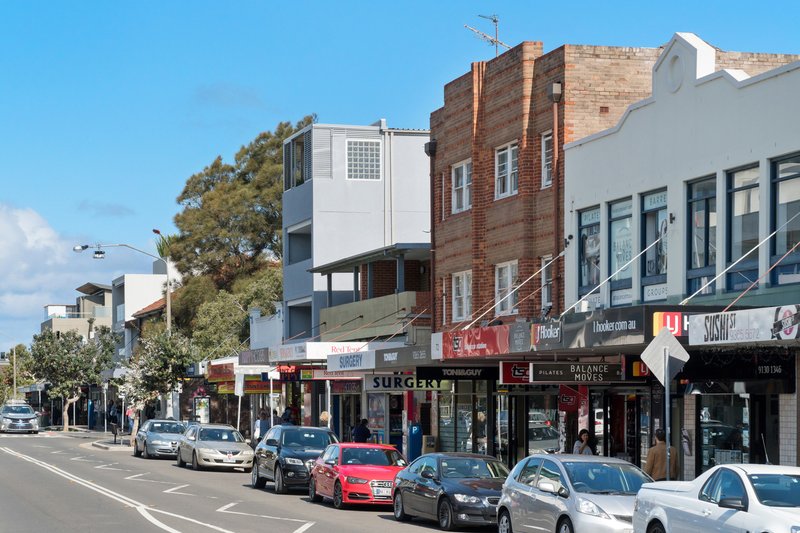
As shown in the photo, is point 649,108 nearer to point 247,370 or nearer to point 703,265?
point 703,265

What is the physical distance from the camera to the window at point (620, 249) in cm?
2667

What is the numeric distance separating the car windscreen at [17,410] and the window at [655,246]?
55365 mm

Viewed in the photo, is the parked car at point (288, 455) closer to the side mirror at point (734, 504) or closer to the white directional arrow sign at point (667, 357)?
the white directional arrow sign at point (667, 357)

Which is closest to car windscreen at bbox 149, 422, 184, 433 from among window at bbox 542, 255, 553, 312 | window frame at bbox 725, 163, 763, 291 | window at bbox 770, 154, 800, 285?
window at bbox 542, 255, 553, 312

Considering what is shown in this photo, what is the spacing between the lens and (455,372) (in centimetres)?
3231

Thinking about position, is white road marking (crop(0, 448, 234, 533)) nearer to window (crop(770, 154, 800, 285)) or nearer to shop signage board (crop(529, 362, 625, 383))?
shop signage board (crop(529, 362, 625, 383))

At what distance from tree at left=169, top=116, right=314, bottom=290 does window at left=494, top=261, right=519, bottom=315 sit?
135 ft

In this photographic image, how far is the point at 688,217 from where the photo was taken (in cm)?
2447

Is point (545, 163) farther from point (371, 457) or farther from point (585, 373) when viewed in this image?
point (371, 457)

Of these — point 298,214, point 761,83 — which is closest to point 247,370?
point 298,214

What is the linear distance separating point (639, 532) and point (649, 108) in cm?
1256

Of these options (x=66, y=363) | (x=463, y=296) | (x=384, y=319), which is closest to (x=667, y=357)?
(x=463, y=296)

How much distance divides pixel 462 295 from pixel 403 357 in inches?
168

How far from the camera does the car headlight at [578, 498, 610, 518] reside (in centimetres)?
1634
